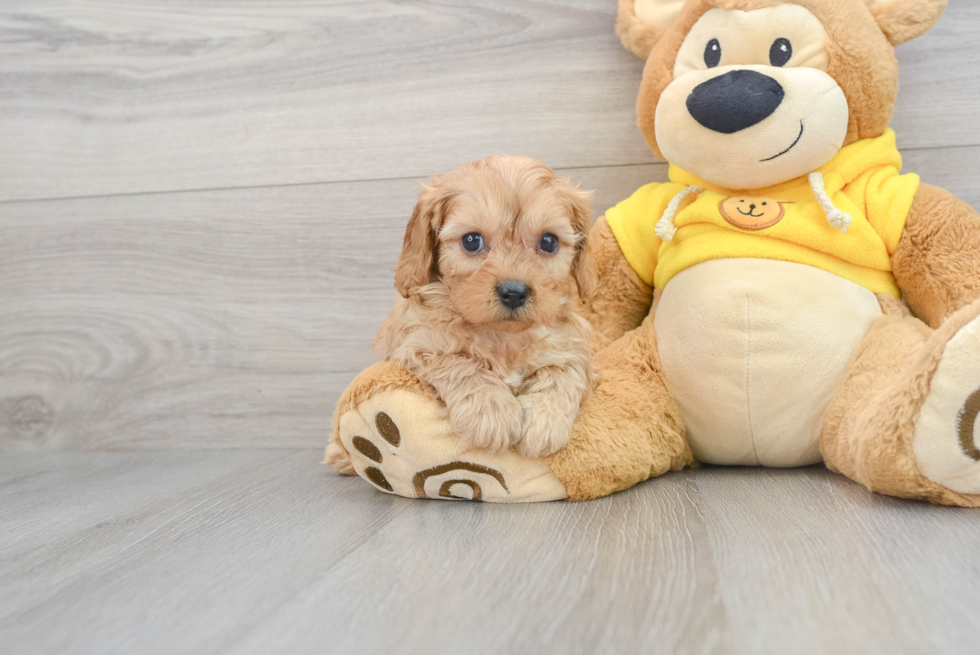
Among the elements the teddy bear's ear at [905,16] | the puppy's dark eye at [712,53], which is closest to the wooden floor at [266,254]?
the teddy bear's ear at [905,16]

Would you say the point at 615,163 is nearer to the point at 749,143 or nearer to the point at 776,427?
the point at 749,143

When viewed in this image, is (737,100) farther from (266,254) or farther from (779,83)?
(266,254)

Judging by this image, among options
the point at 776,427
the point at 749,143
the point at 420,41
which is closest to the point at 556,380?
the point at 776,427

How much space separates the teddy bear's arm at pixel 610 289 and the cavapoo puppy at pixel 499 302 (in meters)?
0.17

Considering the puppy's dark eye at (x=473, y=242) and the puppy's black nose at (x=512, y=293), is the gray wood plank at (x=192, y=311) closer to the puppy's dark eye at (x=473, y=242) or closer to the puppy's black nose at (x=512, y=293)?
the puppy's dark eye at (x=473, y=242)

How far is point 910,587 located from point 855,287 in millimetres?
639

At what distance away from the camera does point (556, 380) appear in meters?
1.24

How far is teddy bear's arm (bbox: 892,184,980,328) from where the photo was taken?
1240 mm

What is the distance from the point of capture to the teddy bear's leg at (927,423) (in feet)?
3.31

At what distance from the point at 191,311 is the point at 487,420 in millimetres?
1053

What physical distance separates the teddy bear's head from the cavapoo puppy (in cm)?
25

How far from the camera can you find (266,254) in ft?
5.92

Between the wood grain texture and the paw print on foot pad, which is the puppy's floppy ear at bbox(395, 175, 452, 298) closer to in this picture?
the paw print on foot pad

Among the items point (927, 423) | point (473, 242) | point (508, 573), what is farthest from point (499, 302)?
point (927, 423)
